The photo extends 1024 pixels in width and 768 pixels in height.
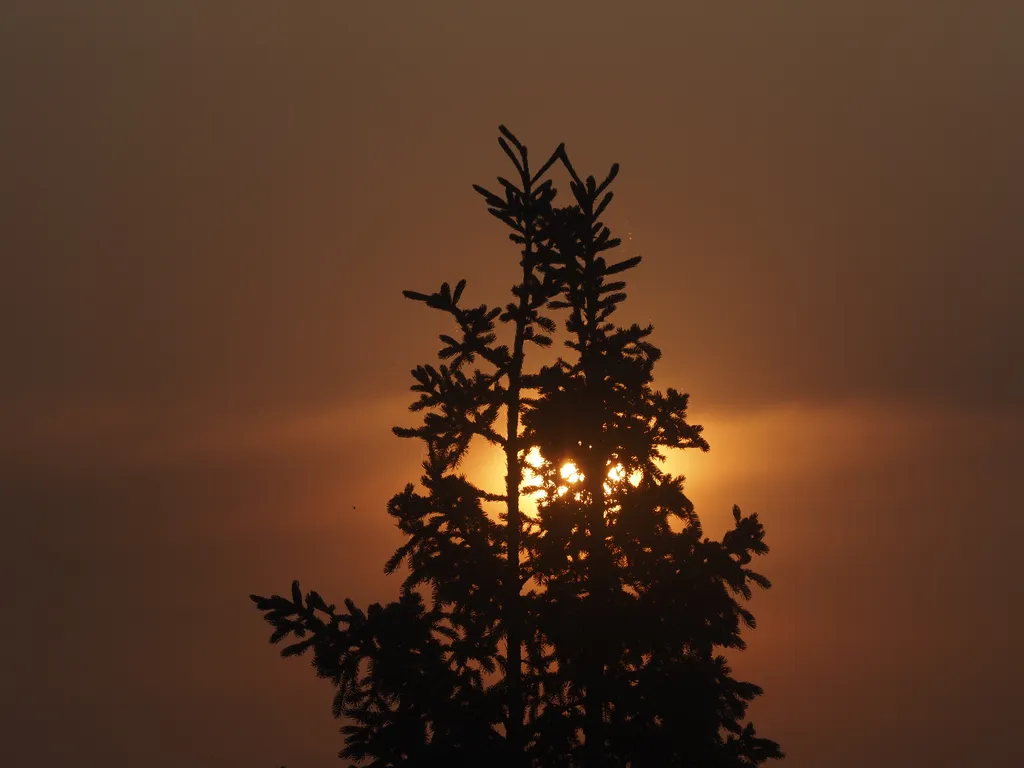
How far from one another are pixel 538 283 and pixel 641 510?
5.10 m

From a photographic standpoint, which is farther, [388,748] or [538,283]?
[538,283]

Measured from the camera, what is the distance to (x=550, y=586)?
970 inches

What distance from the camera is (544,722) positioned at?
24.7 m

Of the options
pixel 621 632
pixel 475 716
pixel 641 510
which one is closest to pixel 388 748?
pixel 475 716

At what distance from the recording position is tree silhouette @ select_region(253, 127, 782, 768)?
78.3 feet

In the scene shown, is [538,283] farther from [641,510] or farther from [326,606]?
[326,606]

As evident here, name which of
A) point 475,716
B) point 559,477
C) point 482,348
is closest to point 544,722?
point 475,716

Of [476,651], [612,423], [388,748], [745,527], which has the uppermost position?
[612,423]

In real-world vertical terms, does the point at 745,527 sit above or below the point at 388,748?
above

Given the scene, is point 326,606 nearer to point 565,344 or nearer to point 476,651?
point 476,651

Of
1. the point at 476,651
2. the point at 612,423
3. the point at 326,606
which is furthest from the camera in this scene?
the point at 612,423

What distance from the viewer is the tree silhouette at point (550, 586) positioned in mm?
23859

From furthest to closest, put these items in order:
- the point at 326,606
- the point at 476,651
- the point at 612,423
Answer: the point at 612,423 < the point at 476,651 < the point at 326,606

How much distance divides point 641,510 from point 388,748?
22.5ft
